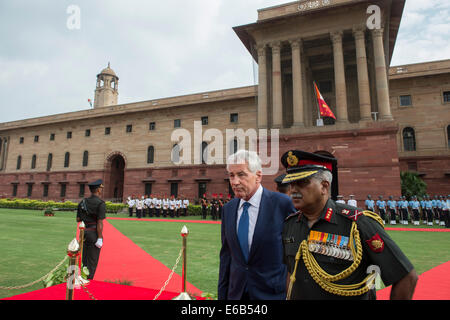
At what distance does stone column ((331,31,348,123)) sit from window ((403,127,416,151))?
32.8ft

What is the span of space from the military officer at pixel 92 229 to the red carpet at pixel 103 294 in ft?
2.71

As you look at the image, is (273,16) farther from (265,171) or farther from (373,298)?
(373,298)

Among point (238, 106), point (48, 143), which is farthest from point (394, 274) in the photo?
point (48, 143)

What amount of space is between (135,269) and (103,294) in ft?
7.40

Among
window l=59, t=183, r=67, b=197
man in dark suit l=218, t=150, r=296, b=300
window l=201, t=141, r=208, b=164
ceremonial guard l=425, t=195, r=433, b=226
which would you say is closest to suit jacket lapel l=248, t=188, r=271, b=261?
man in dark suit l=218, t=150, r=296, b=300

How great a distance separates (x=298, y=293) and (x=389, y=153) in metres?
18.9

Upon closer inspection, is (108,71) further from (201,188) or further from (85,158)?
(201,188)

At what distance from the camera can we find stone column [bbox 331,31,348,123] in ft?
66.3

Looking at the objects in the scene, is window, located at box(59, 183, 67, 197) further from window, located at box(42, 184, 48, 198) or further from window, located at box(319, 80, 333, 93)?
window, located at box(319, 80, 333, 93)

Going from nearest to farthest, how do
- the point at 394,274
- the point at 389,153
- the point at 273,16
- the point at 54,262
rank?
the point at 394,274 < the point at 54,262 < the point at 389,153 < the point at 273,16

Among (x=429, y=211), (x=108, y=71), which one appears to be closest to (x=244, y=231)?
(x=429, y=211)

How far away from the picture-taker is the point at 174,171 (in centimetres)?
3234

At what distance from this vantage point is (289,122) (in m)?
25.8
